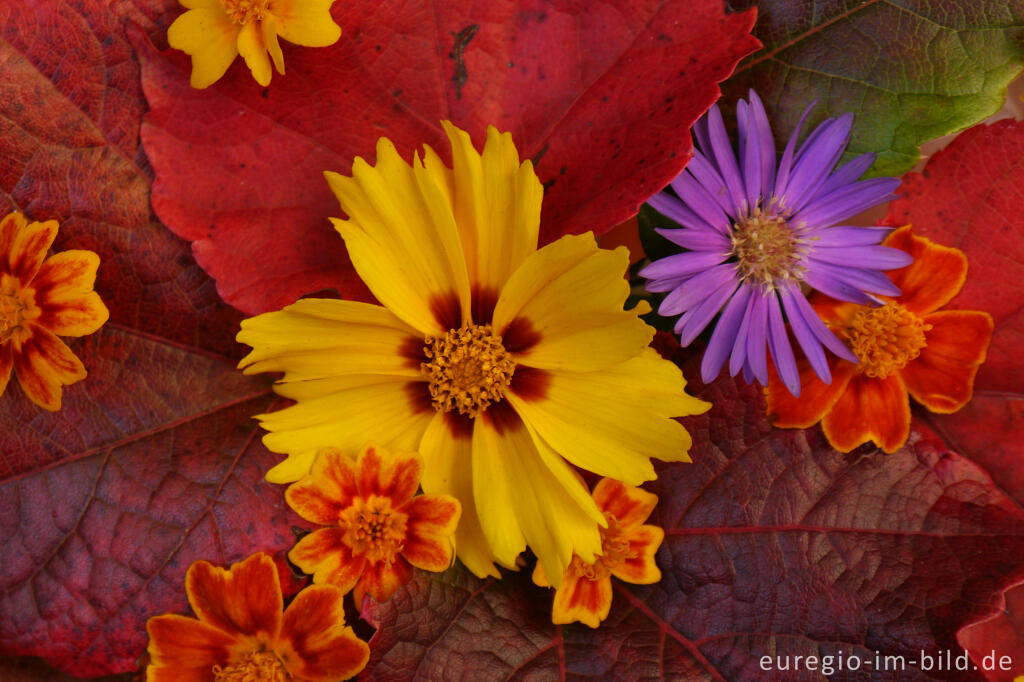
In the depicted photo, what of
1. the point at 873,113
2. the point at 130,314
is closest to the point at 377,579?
the point at 130,314

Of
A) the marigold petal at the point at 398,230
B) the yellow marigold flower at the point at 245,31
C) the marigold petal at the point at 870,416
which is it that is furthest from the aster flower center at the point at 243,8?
the marigold petal at the point at 870,416

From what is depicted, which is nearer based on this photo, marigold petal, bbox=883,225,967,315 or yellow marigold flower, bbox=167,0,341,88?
yellow marigold flower, bbox=167,0,341,88

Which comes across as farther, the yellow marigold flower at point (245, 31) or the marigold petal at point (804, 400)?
the marigold petal at point (804, 400)

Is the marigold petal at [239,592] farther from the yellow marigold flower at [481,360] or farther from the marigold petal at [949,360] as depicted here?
the marigold petal at [949,360]

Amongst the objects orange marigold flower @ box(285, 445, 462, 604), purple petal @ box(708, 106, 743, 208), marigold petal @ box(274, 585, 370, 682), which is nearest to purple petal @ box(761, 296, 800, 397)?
purple petal @ box(708, 106, 743, 208)

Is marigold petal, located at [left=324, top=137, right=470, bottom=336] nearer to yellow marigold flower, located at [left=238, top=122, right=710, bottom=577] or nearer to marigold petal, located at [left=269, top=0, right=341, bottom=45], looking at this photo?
yellow marigold flower, located at [left=238, top=122, right=710, bottom=577]

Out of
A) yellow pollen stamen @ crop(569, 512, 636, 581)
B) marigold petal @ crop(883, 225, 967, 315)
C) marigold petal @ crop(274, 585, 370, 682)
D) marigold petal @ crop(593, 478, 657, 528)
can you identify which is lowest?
marigold petal @ crop(274, 585, 370, 682)

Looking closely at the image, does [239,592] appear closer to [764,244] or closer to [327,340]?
[327,340]
